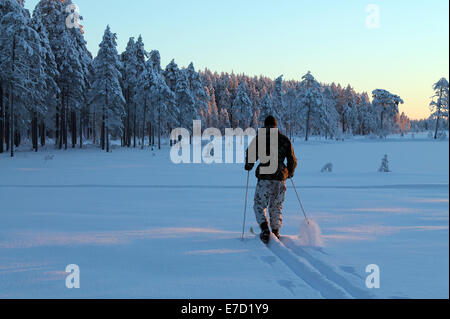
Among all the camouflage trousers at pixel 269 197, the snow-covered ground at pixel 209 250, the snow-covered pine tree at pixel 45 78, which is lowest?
the snow-covered ground at pixel 209 250

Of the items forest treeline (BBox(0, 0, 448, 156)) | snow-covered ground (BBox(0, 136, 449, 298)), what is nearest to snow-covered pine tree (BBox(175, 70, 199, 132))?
forest treeline (BBox(0, 0, 448, 156))

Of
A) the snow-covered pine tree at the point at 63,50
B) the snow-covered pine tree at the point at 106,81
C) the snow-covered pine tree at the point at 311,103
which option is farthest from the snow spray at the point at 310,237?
the snow-covered pine tree at the point at 311,103

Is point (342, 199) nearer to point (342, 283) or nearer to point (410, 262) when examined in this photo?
point (410, 262)

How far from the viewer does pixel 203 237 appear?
6.81 m

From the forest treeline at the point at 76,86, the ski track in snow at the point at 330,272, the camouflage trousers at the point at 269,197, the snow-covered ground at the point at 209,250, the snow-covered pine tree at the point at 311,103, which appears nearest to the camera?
the ski track in snow at the point at 330,272

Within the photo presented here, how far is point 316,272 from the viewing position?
15.5 ft

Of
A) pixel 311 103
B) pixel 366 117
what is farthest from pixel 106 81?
pixel 366 117

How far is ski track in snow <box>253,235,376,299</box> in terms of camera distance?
406 centimetres

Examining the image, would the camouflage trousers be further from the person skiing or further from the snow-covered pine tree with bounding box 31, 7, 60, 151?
the snow-covered pine tree with bounding box 31, 7, 60, 151

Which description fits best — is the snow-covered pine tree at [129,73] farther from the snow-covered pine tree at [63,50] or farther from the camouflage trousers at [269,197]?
the camouflage trousers at [269,197]

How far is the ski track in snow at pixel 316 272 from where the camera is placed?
4.06 meters

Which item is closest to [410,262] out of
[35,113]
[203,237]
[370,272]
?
[370,272]

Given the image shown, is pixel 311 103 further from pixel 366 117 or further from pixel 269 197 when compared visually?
pixel 269 197
